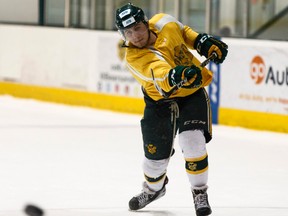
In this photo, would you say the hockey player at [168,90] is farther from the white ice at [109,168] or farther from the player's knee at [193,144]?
the white ice at [109,168]

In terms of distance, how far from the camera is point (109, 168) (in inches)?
283

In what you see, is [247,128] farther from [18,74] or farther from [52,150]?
[18,74]

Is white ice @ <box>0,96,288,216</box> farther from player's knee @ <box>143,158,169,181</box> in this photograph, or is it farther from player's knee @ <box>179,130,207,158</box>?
player's knee @ <box>179,130,207,158</box>

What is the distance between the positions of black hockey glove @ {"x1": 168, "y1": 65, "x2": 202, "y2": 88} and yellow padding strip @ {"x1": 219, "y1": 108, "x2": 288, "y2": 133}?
14.3 feet

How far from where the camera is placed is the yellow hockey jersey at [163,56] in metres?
4.90

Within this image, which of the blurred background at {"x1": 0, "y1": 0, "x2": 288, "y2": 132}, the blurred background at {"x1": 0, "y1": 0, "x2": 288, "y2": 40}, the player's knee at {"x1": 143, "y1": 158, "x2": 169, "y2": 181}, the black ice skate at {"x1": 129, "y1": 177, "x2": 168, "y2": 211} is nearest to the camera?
the player's knee at {"x1": 143, "y1": 158, "x2": 169, "y2": 181}

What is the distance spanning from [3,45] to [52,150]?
15.8ft

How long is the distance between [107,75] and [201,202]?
6.27m

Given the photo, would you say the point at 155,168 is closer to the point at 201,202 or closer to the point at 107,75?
the point at 201,202

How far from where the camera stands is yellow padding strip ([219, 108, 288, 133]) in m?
9.10

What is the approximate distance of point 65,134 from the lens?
9281mm

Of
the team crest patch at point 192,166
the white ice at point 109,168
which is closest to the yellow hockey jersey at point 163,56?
the team crest patch at point 192,166

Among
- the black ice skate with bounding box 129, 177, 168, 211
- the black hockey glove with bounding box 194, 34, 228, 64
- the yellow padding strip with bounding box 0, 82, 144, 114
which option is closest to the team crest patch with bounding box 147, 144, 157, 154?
the black ice skate with bounding box 129, 177, 168, 211

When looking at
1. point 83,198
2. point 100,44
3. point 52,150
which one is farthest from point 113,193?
point 100,44
